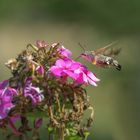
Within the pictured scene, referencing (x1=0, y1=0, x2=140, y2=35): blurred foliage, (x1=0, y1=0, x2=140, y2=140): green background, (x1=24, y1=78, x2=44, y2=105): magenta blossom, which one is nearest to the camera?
(x1=24, y1=78, x2=44, y2=105): magenta blossom

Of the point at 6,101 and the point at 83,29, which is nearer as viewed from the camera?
the point at 6,101

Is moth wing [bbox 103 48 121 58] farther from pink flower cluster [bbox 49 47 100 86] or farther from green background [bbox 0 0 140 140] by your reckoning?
green background [bbox 0 0 140 140]

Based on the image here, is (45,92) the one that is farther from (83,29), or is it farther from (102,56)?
(83,29)

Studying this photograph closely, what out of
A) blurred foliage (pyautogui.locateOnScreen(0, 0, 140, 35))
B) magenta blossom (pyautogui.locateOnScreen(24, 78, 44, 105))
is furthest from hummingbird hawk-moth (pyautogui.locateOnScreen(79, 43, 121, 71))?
blurred foliage (pyautogui.locateOnScreen(0, 0, 140, 35))

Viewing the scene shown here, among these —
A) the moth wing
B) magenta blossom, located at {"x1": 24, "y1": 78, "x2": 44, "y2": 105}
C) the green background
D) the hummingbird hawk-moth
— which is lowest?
magenta blossom, located at {"x1": 24, "y1": 78, "x2": 44, "y2": 105}

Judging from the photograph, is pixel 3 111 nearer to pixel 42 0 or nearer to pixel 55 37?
pixel 55 37

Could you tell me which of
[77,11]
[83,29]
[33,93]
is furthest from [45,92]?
[77,11]
